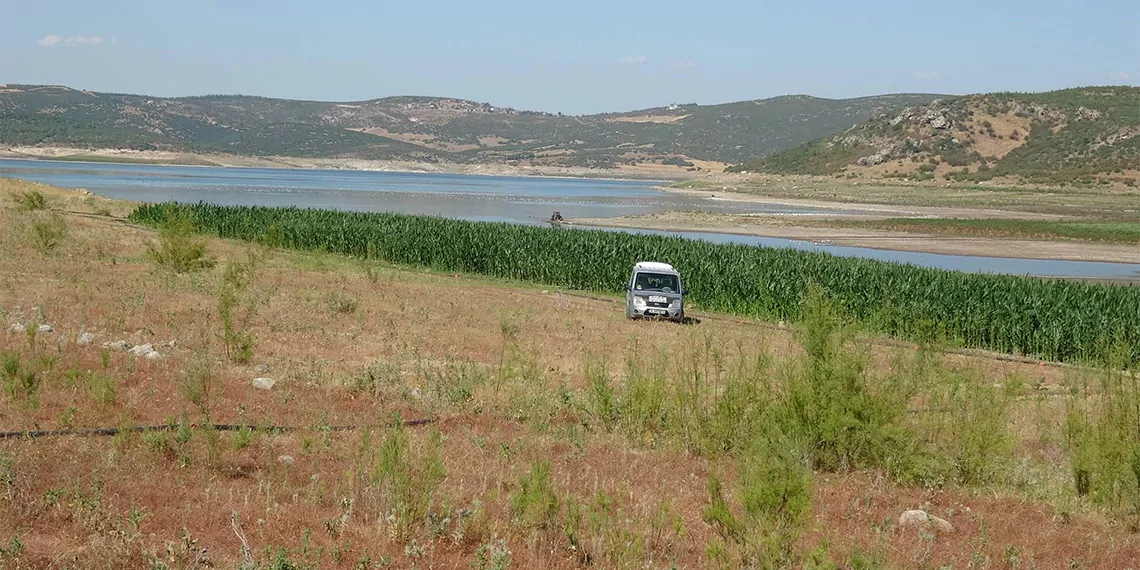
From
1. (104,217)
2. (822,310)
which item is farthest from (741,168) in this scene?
(822,310)

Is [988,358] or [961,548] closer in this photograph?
[961,548]

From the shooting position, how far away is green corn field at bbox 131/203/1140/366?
29469mm

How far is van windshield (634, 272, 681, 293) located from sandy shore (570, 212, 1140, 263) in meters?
36.1

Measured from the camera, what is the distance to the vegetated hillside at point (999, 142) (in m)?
138

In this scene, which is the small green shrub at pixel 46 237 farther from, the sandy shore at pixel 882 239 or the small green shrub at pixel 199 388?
the sandy shore at pixel 882 239

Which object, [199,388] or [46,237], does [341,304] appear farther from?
[199,388]

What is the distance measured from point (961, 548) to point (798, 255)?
31.5 meters

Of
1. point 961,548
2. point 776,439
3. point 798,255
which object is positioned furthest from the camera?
point 798,255

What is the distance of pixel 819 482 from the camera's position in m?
11.9

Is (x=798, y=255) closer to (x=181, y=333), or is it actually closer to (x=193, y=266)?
(x=193, y=266)

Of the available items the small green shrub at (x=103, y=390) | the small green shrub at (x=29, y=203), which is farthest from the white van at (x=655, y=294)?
the small green shrub at (x=29, y=203)

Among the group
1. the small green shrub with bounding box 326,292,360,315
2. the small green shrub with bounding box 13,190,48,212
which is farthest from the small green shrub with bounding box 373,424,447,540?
the small green shrub with bounding box 13,190,48,212

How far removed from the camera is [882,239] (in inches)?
2761

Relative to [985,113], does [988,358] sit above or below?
below
